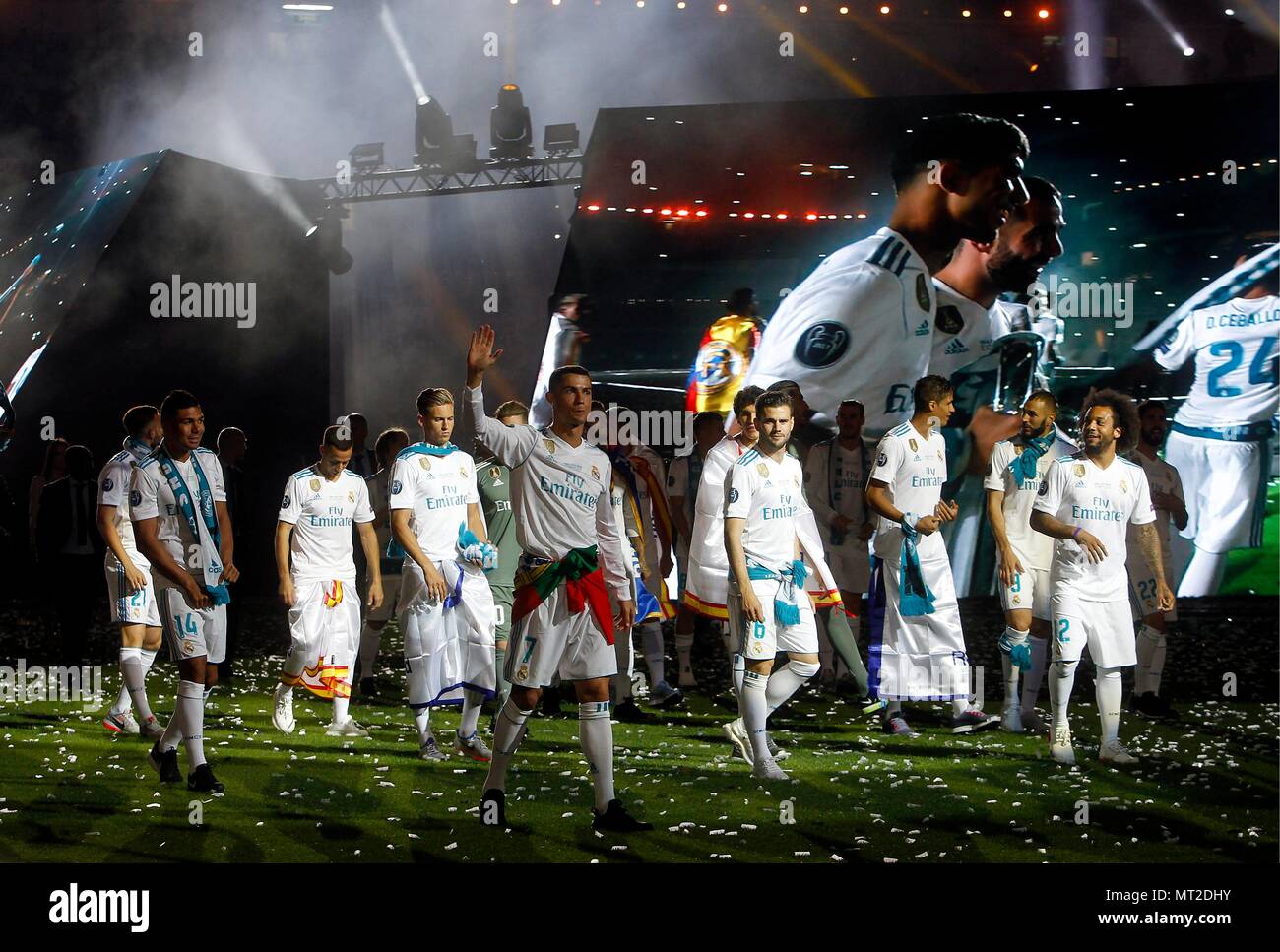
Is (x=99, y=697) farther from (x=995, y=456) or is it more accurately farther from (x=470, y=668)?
(x=995, y=456)

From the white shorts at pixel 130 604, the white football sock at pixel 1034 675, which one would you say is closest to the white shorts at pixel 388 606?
the white shorts at pixel 130 604

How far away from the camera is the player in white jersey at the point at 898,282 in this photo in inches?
408

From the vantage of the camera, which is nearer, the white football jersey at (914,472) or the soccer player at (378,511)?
the white football jersey at (914,472)

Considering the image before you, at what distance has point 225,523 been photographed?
6.82 meters

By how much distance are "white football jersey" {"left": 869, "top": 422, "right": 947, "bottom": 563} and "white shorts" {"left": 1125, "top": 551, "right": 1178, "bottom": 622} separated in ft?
5.73

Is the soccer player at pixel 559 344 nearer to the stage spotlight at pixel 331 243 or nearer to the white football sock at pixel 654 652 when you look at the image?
the stage spotlight at pixel 331 243

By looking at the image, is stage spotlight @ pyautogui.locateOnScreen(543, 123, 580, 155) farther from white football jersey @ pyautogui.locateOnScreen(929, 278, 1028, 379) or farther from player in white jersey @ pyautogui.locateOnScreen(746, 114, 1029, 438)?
white football jersey @ pyautogui.locateOnScreen(929, 278, 1028, 379)

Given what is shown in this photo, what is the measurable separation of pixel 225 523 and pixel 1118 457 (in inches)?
180

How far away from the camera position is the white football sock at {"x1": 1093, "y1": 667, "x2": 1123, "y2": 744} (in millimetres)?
7383

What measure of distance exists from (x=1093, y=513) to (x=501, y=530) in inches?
129

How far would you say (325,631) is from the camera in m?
8.08

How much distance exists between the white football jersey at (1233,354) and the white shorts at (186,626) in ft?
23.9

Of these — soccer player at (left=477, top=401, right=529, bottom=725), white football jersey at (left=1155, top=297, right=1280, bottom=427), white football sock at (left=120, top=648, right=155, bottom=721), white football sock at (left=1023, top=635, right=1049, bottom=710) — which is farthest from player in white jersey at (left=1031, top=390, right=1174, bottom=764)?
white football sock at (left=120, top=648, right=155, bottom=721)
